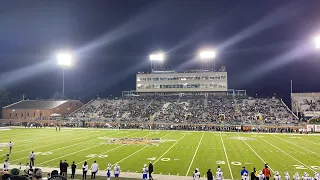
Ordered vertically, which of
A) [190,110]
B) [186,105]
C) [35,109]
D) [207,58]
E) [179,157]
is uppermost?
[207,58]

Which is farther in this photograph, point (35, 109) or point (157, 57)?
point (157, 57)

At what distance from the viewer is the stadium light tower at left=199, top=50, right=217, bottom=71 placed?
234 ft

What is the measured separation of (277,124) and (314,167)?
3472 centimetres

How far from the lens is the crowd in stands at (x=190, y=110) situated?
58.4 meters

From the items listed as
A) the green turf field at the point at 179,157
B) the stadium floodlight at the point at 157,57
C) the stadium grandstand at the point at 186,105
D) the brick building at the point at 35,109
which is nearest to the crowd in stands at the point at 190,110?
the stadium grandstand at the point at 186,105

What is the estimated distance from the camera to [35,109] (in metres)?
72.2

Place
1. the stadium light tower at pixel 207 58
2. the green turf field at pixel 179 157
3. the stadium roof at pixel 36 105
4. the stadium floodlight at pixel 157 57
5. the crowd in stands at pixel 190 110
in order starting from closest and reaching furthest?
the green turf field at pixel 179 157
the crowd in stands at pixel 190 110
the stadium light tower at pixel 207 58
the stadium roof at pixel 36 105
the stadium floodlight at pixel 157 57

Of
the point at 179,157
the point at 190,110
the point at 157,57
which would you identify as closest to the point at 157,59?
the point at 157,57

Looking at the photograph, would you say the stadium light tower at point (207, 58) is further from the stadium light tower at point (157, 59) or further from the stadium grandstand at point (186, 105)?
the stadium light tower at point (157, 59)

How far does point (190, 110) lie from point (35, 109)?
39388mm

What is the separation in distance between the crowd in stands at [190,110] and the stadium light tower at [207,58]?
8.09 meters

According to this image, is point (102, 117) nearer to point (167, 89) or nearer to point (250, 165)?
point (167, 89)

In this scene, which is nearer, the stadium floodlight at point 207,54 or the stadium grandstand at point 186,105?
the stadium grandstand at point 186,105

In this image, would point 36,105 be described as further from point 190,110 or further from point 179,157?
point 179,157
